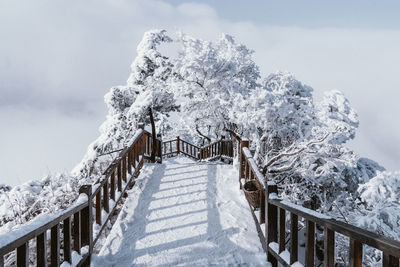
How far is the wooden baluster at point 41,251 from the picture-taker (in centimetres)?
261

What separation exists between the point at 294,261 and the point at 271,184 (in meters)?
1.12

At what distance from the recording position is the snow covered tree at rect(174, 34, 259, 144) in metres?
11.3

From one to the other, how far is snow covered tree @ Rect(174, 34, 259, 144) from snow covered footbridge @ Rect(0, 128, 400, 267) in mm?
5304

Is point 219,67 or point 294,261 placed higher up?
point 219,67

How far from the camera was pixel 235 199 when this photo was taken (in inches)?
242

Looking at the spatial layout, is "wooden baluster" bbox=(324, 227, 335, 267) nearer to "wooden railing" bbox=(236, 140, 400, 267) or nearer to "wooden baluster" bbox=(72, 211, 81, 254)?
"wooden railing" bbox=(236, 140, 400, 267)

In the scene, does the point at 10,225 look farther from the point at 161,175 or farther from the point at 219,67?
the point at 219,67

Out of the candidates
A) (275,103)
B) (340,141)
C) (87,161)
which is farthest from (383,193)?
(87,161)

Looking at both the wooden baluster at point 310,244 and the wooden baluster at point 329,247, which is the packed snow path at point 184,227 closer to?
the wooden baluster at point 310,244

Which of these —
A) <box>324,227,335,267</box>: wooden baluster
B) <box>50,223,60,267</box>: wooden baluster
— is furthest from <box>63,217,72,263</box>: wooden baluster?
<box>324,227,335,267</box>: wooden baluster

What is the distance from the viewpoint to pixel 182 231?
15.3 feet

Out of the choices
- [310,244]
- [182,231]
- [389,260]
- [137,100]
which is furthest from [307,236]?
[137,100]

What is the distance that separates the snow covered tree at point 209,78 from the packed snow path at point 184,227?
5.20 meters

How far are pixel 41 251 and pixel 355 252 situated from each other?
275 centimetres
